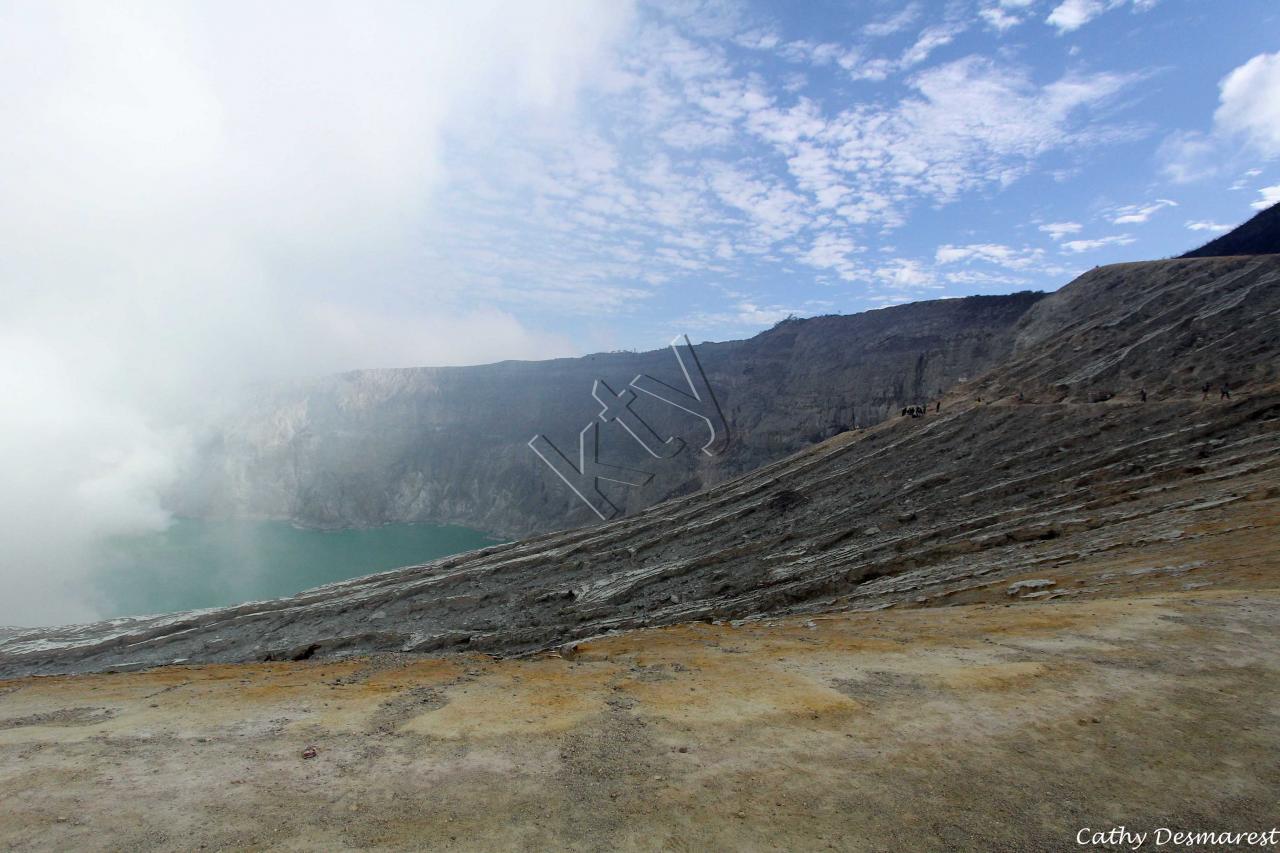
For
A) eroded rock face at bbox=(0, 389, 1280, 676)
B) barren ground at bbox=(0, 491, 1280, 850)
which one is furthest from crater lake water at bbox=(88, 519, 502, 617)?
barren ground at bbox=(0, 491, 1280, 850)

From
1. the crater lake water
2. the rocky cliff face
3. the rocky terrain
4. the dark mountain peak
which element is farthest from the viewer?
the rocky cliff face

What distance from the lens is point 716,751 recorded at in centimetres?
764

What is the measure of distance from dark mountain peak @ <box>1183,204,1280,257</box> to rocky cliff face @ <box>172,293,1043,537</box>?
1461cm

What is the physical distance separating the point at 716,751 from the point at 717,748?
93mm

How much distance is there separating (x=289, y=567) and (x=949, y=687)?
78798mm

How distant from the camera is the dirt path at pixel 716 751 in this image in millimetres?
5977

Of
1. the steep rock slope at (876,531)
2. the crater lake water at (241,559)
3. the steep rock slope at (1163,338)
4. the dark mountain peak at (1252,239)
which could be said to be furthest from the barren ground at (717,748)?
the dark mountain peak at (1252,239)

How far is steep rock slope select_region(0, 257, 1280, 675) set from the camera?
21.8 metres

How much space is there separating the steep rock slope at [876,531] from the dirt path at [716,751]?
25.5ft

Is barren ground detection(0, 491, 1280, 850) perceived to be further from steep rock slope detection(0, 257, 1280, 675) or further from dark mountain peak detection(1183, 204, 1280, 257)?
dark mountain peak detection(1183, 204, 1280, 257)

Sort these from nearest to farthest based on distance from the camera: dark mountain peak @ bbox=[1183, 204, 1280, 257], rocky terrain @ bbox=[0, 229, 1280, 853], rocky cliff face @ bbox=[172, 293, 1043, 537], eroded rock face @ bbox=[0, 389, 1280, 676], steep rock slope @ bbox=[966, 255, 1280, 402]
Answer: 1. rocky terrain @ bbox=[0, 229, 1280, 853]
2. eroded rock face @ bbox=[0, 389, 1280, 676]
3. steep rock slope @ bbox=[966, 255, 1280, 402]
4. dark mountain peak @ bbox=[1183, 204, 1280, 257]
5. rocky cliff face @ bbox=[172, 293, 1043, 537]

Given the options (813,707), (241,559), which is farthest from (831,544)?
(241,559)

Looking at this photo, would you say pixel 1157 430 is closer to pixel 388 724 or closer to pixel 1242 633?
pixel 1242 633

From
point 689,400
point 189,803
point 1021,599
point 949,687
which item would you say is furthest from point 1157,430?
point 689,400
